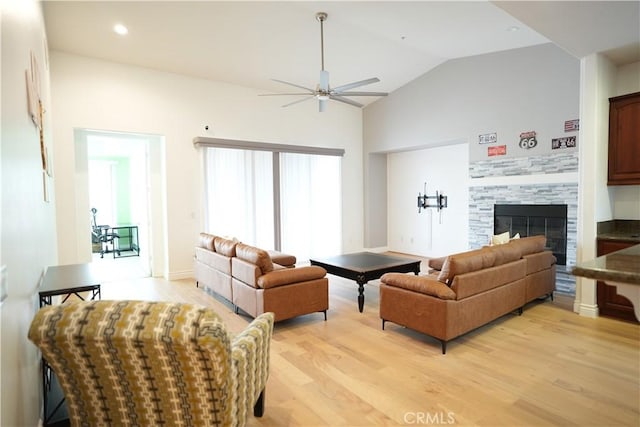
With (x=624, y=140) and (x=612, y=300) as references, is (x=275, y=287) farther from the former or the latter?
(x=624, y=140)

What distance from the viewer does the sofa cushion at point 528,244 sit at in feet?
12.7

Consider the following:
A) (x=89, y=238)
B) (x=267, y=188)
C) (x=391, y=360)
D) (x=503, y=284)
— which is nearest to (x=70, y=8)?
(x=89, y=238)

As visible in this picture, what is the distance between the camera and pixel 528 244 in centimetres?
404

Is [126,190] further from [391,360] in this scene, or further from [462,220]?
[391,360]

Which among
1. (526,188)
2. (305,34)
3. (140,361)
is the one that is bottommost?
(140,361)

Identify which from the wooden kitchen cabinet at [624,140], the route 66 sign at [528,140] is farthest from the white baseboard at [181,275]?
the wooden kitchen cabinet at [624,140]

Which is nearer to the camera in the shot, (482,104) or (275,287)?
(275,287)

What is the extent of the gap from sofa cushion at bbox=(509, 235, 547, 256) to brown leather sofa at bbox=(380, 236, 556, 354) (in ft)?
0.04

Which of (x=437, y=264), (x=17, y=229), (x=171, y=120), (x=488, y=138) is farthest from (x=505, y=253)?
(x=171, y=120)

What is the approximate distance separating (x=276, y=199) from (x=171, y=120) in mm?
2326

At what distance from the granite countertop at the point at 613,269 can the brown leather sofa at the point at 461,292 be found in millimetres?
1592

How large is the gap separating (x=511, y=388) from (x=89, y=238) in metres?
5.86

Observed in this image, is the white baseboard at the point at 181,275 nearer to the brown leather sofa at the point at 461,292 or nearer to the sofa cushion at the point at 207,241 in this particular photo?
the sofa cushion at the point at 207,241

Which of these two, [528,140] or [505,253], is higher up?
[528,140]
